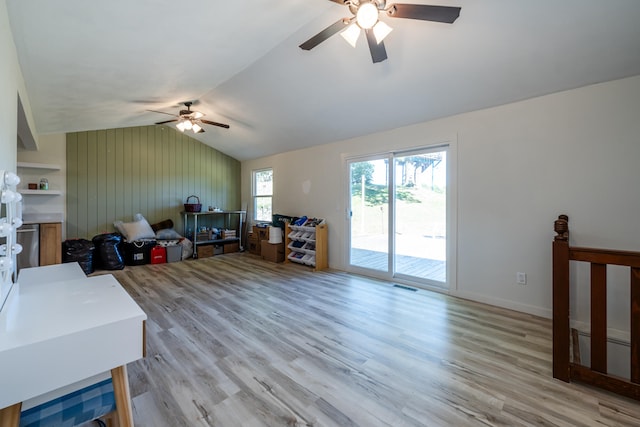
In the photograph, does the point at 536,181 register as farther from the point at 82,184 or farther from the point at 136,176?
the point at 82,184

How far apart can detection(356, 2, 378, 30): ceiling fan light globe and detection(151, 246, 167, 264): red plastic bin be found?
5135 millimetres

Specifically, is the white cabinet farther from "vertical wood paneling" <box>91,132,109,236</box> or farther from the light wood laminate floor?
the light wood laminate floor

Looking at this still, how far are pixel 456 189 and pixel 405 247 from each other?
1104 mm

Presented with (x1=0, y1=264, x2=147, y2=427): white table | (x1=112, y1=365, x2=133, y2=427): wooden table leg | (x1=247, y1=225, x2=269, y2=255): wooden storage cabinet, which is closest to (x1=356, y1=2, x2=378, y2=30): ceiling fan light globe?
(x1=0, y1=264, x2=147, y2=427): white table

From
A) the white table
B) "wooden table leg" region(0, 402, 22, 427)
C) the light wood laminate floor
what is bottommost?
the light wood laminate floor

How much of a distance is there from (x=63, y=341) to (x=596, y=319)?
9.40 feet

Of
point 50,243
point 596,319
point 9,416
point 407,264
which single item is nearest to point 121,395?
point 9,416

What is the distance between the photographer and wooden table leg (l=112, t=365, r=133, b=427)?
3.96 feet

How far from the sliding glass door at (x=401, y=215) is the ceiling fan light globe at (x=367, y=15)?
222 centimetres

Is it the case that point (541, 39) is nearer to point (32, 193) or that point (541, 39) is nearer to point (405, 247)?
point (405, 247)

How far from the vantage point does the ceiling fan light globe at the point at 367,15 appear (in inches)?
65.6

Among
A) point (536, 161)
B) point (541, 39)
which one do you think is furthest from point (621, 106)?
point (541, 39)

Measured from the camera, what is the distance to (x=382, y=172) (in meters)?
4.19

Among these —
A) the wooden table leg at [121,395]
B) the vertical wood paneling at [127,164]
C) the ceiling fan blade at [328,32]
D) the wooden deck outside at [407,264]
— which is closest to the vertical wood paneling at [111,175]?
the vertical wood paneling at [127,164]
